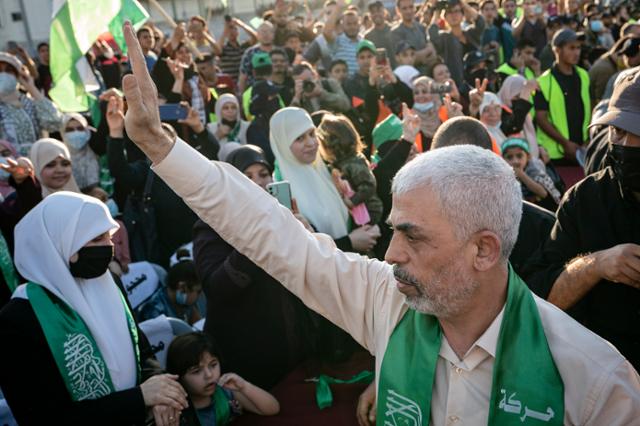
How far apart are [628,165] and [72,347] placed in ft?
7.13

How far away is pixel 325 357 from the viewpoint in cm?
335

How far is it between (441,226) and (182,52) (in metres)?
7.72

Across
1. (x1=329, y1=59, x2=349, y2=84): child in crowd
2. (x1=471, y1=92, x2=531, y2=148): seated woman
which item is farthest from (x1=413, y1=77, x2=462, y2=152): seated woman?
(x1=329, y1=59, x2=349, y2=84): child in crowd

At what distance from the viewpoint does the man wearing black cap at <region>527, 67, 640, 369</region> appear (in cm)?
222

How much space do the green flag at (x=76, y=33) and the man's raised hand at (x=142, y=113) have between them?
4.31 m

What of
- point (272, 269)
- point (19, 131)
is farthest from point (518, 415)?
point (19, 131)

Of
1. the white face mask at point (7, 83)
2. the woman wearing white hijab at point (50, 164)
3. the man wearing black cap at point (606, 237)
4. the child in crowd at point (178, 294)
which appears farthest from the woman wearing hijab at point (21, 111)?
the man wearing black cap at point (606, 237)

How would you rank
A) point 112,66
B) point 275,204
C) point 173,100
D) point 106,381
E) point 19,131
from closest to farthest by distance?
point 275,204, point 106,381, point 19,131, point 173,100, point 112,66

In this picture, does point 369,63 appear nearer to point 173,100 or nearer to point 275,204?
point 173,100

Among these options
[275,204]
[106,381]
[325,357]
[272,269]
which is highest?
[275,204]

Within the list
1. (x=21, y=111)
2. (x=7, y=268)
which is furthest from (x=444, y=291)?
(x=21, y=111)

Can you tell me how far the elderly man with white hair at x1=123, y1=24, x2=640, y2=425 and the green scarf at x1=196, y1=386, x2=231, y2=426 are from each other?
53.0 inches

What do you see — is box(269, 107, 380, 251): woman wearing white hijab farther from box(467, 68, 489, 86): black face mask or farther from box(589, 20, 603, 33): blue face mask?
box(589, 20, 603, 33): blue face mask

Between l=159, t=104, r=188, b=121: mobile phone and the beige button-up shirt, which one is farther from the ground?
the beige button-up shirt
